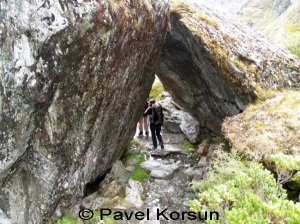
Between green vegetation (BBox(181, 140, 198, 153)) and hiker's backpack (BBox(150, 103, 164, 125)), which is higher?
hiker's backpack (BBox(150, 103, 164, 125))

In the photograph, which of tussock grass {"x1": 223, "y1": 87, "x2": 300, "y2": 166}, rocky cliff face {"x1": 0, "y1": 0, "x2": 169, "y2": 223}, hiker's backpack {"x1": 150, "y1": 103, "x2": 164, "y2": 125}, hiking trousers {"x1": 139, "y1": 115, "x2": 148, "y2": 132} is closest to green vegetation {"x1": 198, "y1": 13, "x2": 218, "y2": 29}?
rocky cliff face {"x1": 0, "y1": 0, "x2": 169, "y2": 223}

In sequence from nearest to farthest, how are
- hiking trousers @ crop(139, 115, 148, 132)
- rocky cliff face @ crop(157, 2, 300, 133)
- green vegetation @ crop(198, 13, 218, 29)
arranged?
1. rocky cliff face @ crop(157, 2, 300, 133)
2. green vegetation @ crop(198, 13, 218, 29)
3. hiking trousers @ crop(139, 115, 148, 132)

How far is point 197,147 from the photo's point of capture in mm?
18734

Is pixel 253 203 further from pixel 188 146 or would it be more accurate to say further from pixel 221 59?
pixel 188 146

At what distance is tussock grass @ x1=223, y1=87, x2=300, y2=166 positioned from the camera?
8.92m

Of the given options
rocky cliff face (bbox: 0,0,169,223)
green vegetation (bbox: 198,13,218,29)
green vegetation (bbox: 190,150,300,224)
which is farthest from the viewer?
green vegetation (bbox: 198,13,218,29)

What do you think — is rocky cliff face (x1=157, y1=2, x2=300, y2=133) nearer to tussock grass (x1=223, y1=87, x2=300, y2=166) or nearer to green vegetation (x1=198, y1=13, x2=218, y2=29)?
green vegetation (x1=198, y1=13, x2=218, y2=29)

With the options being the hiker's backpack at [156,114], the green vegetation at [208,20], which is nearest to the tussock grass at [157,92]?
the hiker's backpack at [156,114]

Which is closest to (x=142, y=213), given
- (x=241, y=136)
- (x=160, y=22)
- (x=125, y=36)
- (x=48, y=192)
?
(x=48, y=192)

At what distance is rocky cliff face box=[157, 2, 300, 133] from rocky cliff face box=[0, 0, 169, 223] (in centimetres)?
297

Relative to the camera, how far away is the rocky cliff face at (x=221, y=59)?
13.2 metres

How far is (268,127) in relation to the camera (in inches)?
406

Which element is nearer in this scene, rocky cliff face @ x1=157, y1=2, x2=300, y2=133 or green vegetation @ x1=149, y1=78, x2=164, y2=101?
rocky cliff face @ x1=157, y1=2, x2=300, y2=133

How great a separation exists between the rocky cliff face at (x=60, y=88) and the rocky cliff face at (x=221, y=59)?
9.74 ft
